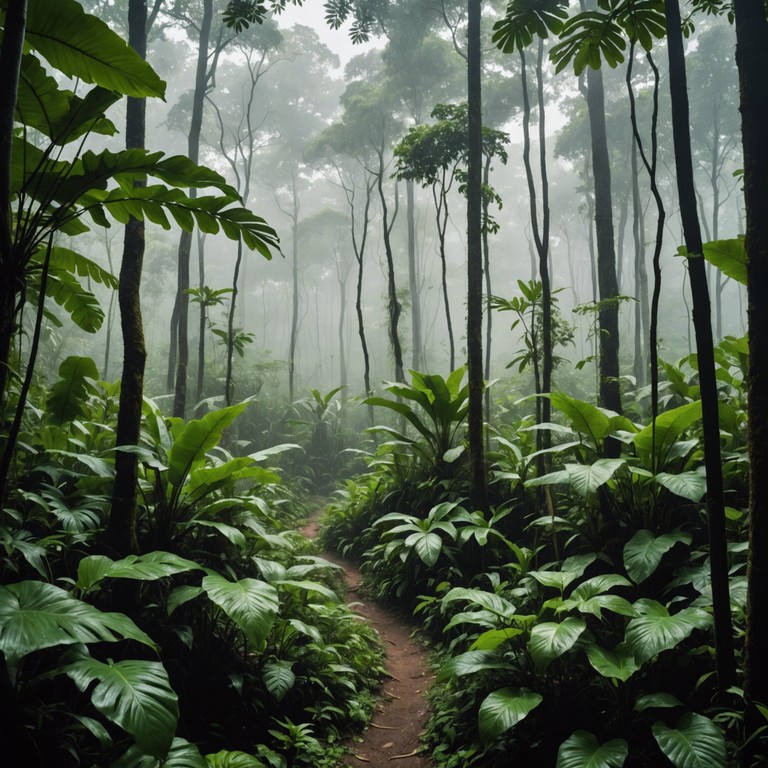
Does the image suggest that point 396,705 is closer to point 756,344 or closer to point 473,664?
point 473,664

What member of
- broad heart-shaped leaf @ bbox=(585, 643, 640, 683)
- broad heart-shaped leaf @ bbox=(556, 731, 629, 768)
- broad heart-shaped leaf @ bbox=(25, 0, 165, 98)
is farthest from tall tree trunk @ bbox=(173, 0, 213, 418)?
broad heart-shaped leaf @ bbox=(556, 731, 629, 768)

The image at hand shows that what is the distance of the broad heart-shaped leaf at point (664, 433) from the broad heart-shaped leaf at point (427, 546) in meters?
1.64

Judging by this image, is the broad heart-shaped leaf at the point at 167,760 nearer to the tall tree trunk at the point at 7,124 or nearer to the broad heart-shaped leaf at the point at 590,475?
the tall tree trunk at the point at 7,124

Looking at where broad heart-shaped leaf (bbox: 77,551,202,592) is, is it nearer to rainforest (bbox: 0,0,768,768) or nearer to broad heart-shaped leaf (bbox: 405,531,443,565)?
rainforest (bbox: 0,0,768,768)

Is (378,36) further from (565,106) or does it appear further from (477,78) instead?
(477,78)

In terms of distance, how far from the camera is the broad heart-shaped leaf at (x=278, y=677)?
110 inches

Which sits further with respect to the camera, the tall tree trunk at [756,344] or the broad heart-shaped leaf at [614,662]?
the broad heart-shaped leaf at [614,662]

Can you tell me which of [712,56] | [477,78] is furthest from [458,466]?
[712,56]

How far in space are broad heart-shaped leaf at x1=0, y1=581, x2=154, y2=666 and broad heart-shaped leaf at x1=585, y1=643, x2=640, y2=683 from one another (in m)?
1.89

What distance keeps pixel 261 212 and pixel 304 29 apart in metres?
14.6

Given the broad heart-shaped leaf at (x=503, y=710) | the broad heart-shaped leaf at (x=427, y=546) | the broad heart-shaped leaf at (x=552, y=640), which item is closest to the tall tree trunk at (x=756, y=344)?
the broad heart-shaped leaf at (x=552, y=640)

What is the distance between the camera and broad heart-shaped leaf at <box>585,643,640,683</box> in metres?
2.30

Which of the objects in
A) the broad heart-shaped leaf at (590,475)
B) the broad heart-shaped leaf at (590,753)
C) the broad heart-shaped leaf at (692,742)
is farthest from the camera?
the broad heart-shaped leaf at (590,475)

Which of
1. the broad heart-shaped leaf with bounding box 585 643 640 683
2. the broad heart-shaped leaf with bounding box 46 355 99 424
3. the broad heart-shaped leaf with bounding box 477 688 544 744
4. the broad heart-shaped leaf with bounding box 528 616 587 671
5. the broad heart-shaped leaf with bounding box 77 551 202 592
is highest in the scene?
the broad heart-shaped leaf with bounding box 46 355 99 424
